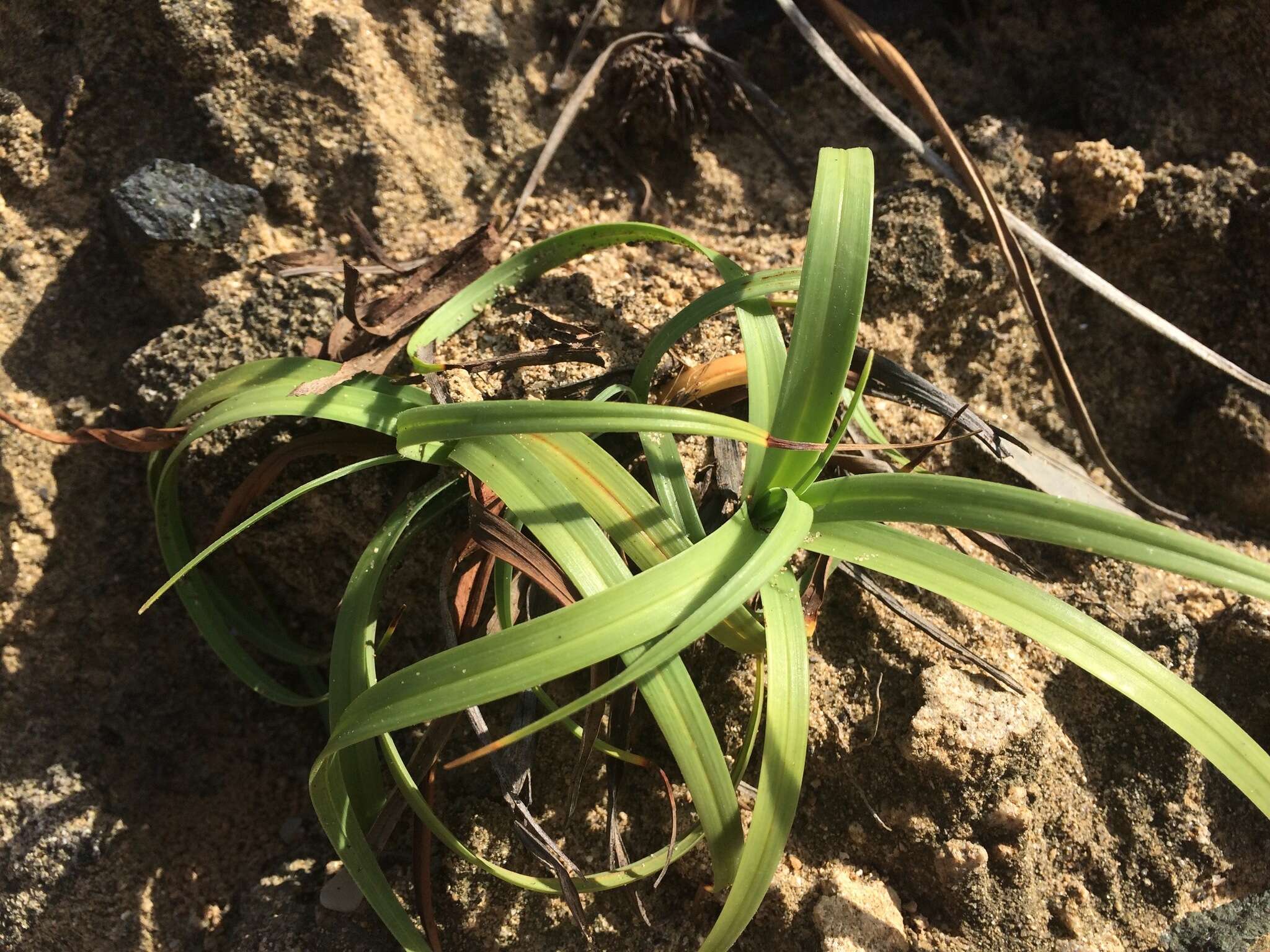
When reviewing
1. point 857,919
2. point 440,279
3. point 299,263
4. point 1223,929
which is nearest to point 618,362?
point 440,279

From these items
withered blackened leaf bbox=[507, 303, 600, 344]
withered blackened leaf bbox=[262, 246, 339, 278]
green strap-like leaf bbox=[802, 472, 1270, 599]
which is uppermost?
green strap-like leaf bbox=[802, 472, 1270, 599]

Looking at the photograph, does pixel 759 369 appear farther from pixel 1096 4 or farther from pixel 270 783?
pixel 1096 4

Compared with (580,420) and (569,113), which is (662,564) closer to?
(580,420)

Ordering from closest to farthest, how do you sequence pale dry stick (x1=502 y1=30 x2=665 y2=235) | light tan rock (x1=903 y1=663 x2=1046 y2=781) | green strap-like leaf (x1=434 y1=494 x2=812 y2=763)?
green strap-like leaf (x1=434 y1=494 x2=812 y2=763)
light tan rock (x1=903 y1=663 x2=1046 y2=781)
pale dry stick (x1=502 y1=30 x2=665 y2=235)

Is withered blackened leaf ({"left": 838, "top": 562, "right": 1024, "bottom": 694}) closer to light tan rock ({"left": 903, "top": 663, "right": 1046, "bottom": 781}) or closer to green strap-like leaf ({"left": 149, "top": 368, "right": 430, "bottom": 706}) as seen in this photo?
light tan rock ({"left": 903, "top": 663, "right": 1046, "bottom": 781})

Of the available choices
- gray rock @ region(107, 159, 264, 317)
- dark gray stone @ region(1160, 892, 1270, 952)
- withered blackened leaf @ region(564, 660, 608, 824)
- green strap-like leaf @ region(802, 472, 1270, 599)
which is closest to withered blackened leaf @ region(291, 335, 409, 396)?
gray rock @ region(107, 159, 264, 317)
